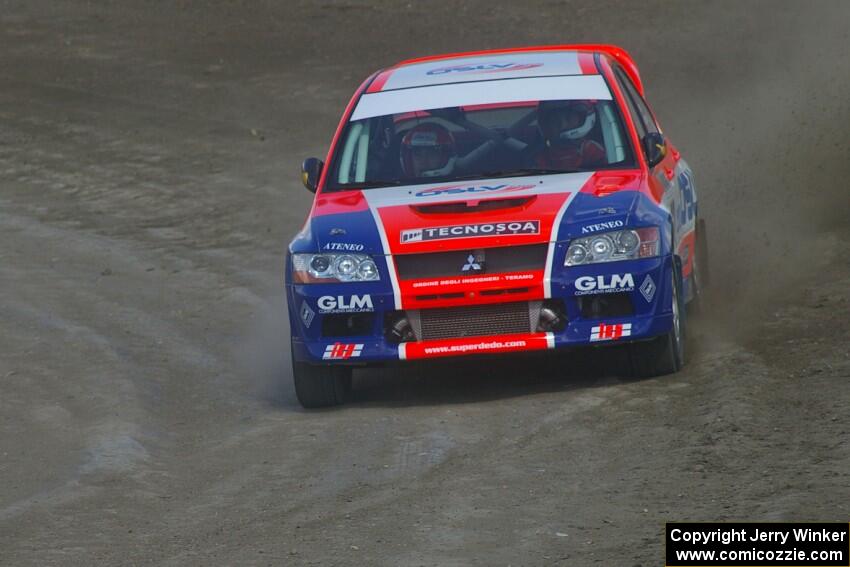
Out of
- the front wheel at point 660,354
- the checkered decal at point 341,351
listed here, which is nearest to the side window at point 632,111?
the front wheel at point 660,354

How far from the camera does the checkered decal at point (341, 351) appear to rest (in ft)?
30.0

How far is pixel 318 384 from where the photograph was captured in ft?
31.0

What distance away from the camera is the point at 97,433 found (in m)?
9.04

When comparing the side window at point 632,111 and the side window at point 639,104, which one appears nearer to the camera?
the side window at point 632,111

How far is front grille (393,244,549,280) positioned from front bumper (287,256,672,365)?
0.43ft

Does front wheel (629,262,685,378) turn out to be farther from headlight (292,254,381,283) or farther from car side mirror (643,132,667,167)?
headlight (292,254,381,283)

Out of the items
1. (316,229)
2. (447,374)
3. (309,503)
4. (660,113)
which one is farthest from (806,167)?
(309,503)

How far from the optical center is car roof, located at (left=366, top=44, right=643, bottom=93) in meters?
10.5

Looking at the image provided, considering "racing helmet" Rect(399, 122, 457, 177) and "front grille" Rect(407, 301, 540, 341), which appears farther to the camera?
"racing helmet" Rect(399, 122, 457, 177)

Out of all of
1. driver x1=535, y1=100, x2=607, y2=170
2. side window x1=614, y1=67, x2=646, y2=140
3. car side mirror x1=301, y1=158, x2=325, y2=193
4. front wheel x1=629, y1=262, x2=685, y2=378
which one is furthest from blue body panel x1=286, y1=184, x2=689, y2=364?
side window x1=614, y1=67, x2=646, y2=140

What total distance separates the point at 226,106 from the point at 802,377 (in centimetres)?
1376

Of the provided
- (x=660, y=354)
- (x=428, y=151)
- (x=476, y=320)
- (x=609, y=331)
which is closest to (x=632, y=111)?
(x=428, y=151)

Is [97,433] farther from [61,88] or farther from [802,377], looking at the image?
[61,88]

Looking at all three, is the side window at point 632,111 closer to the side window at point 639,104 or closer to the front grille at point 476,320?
the side window at point 639,104
